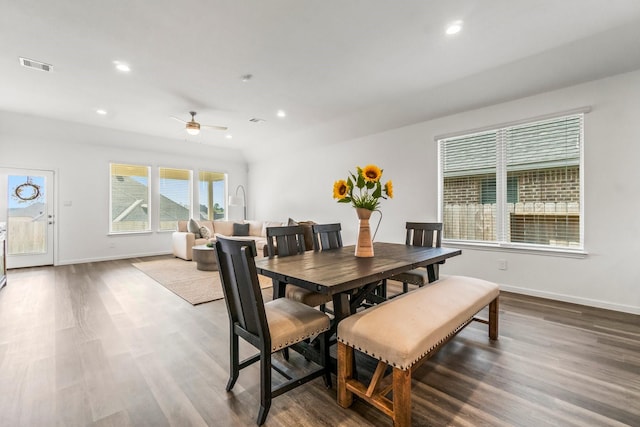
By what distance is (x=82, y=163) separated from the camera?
6086mm

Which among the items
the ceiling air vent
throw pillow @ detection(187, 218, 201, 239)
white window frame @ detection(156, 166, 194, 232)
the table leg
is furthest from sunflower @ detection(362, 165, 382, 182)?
white window frame @ detection(156, 166, 194, 232)

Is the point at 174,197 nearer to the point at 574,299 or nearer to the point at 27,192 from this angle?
the point at 27,192

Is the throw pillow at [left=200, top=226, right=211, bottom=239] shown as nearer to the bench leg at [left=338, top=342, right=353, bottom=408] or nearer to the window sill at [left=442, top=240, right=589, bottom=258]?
the window sill at [left=442, top=240, right=589, bottom=258]

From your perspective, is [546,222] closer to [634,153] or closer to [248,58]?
[634,153]

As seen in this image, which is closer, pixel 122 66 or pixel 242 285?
pixel 242 285

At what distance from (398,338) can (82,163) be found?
7.36 m

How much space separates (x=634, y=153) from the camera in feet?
10.0

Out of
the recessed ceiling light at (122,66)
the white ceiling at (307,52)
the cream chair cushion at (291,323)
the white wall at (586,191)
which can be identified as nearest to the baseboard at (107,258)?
the white ceiling at (307,52)

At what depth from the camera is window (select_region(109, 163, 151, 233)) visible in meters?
6.58

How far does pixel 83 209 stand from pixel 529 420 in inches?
307

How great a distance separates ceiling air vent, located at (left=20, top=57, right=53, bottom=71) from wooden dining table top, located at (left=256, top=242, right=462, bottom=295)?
3.56 m

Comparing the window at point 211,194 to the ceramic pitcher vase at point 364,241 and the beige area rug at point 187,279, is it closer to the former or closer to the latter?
the beige area rug at point 187,279

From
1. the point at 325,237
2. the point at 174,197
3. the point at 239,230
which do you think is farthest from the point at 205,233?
the point at 325,237

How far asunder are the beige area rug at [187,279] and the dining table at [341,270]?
195 centimetres
